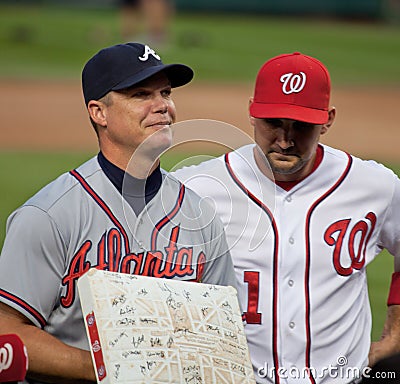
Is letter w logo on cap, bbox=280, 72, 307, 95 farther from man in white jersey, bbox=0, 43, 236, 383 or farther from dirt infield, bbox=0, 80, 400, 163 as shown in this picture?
dirt infield, bbox=0, 80, 400, 163

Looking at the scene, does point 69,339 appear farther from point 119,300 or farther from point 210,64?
point 210,64

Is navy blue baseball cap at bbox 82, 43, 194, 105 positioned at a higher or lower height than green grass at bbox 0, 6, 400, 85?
lower

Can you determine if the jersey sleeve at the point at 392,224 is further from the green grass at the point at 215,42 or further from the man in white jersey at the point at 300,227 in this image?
the green grass at the point at 215,42

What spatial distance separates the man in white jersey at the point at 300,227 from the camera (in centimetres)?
363

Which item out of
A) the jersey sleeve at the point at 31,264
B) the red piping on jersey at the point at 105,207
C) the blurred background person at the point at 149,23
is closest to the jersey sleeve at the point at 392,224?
the red piping on jersey at the point at 105,207

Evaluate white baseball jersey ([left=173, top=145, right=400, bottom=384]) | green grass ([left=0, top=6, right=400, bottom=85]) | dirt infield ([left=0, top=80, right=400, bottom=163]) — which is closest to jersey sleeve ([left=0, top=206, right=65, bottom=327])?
white baseball jersey ([left=173, top=145, right=400, bottom=384])

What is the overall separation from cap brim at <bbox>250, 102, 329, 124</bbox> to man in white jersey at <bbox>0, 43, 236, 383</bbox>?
0.44 m

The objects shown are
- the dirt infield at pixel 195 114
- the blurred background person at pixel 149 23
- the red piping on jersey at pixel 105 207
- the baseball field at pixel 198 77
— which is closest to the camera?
the red piping on jersey at pixel 105 207

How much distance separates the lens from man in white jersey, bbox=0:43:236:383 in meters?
2.96

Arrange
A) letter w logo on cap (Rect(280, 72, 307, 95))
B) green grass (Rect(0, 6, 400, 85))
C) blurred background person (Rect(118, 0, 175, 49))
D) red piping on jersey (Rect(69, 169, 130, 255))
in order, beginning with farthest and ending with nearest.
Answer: blurred background person (Rect(118, 0, 175, 49)) → green grass (Rect(0, 6, 400, 85)) → letter w logo on cap (Rect(280, 72, 307, 95)) → red piping on jersey (Rect(69, 169, 130, 255))

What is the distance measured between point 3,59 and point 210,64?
4.31 m

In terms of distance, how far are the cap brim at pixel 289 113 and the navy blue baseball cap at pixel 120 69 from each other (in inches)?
20.0

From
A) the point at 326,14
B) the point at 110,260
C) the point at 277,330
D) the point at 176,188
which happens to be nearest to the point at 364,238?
the point at 277,330

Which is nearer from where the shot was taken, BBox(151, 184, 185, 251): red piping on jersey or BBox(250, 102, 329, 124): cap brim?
BBox(151, 184, 185, 251): red piping on jersey
